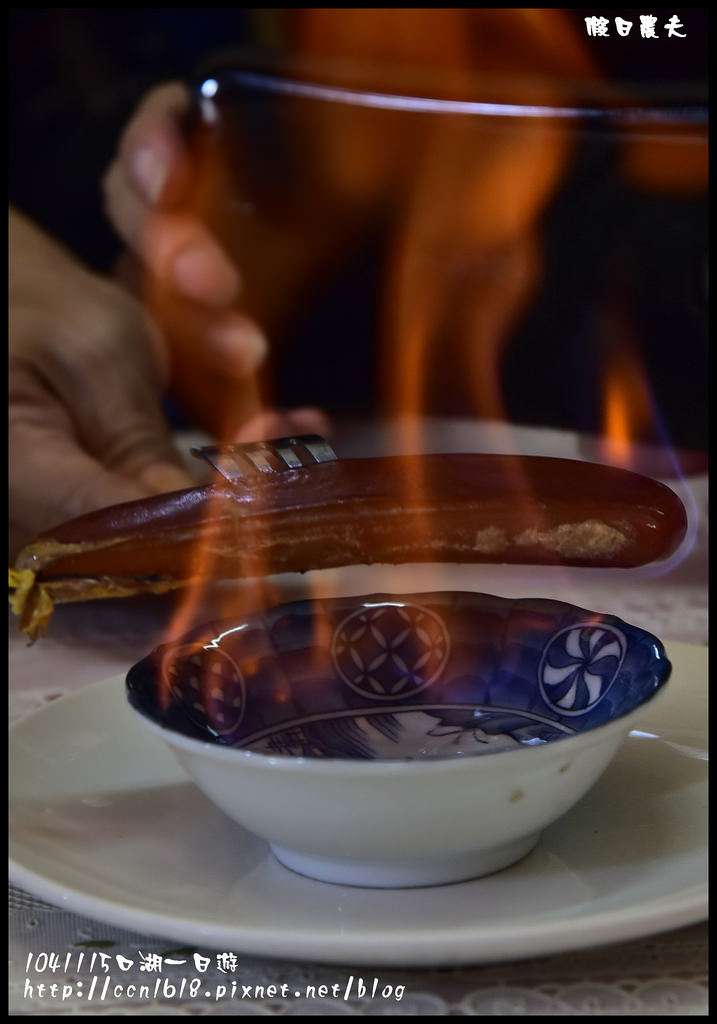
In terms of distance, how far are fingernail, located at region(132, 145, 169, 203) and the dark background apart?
0.13 metres

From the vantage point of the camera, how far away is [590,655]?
0.60 meters

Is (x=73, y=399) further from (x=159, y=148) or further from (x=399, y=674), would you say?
(x=399, y=674)

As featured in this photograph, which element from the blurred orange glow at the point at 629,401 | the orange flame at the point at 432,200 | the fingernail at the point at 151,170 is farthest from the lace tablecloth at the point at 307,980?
the fingernail at the point at 151,170

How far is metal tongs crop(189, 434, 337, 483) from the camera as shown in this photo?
2.01 feet

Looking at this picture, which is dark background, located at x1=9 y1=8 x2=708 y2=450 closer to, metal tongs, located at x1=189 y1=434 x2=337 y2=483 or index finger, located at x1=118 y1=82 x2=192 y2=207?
index finger, located at x1=118 y1=82 x2=192 y2=207

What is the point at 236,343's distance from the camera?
1.50 m

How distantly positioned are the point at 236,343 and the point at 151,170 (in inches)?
10.6

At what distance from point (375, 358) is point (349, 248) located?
186 mm

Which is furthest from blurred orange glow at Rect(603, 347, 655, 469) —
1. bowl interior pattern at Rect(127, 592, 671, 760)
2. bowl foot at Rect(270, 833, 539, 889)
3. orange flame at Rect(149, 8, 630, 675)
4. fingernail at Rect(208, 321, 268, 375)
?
bowl foot at Rect(270, 833, 539, 889)

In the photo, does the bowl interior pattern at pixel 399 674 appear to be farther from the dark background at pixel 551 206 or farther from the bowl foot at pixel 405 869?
the dark background at pixel 551 206

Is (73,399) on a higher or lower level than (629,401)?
higher

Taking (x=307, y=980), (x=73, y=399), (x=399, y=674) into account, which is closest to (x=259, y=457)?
(x=399, y=674)

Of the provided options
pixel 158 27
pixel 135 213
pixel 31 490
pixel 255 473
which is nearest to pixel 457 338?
pixel 135 213

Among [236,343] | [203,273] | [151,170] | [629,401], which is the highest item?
[151,170]
